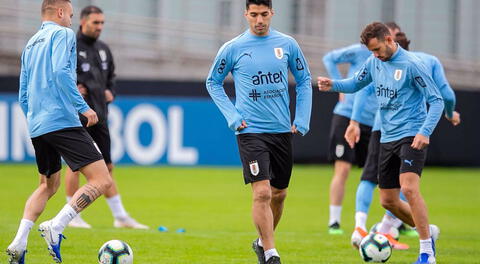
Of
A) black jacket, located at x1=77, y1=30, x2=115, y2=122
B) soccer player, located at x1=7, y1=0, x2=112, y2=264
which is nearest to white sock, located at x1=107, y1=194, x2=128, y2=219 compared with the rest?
black jacket, located at x1=77, y1=30, x2=115, y2=122

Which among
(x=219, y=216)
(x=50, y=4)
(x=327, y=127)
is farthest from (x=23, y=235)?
(x=327, y=127)

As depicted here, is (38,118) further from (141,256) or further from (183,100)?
(183,100)

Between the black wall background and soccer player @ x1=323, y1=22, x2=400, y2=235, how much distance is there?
9.71 metres

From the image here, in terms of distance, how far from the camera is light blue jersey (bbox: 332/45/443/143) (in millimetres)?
9195

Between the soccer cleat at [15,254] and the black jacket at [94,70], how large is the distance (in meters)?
3.64

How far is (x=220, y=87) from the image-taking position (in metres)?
8.87

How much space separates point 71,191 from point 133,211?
334 centimetres

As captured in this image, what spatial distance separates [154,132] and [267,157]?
1390 cm

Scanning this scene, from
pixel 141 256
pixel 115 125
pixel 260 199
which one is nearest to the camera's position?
pixel 260 199

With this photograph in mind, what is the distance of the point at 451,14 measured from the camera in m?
24.5

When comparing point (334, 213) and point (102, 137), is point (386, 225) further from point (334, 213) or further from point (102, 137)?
point (102, 137)

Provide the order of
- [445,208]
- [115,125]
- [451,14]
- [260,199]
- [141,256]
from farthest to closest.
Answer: [451,14] < [115,125] < [445,208] < [141,256] < [260,199]

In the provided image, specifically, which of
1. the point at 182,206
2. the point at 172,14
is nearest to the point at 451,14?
the point at 172,14

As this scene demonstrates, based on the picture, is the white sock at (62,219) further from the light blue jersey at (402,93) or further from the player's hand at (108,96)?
the player's hand at (108,96)
